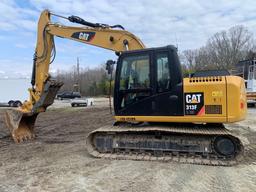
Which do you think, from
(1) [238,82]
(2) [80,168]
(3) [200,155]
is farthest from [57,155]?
(1) [238,82]

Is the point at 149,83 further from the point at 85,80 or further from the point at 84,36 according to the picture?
the point at 85,80

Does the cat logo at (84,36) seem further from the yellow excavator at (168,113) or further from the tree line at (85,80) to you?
the tree line at (85,80)

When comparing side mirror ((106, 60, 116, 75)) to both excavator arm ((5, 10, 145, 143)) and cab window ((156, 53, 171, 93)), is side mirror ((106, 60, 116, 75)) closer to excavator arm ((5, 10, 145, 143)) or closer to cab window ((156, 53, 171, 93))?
cab window ((156, 53, 171, 93))

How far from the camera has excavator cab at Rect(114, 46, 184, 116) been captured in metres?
8.14

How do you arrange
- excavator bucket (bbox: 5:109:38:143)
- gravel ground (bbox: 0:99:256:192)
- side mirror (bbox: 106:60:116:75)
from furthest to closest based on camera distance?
excavator bucket (bbox: 5:109:38:143), side mirror (bbox: 106:60:116:75), gravel ground (bbox: 0:99:256:192)

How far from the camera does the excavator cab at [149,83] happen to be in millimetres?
8141

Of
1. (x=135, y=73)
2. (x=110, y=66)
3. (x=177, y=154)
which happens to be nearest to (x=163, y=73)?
(x=135, y=73)

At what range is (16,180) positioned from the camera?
6645mm

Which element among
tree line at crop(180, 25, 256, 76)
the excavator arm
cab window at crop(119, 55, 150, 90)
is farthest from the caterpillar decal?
tree line at crop(180, 25, 256, 76)

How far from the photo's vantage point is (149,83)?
8352 millimetres

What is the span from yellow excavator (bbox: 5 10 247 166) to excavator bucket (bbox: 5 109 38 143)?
3219 millimetres

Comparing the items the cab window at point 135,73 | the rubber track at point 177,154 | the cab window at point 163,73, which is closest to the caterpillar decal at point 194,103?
the rubber track at point 177,154

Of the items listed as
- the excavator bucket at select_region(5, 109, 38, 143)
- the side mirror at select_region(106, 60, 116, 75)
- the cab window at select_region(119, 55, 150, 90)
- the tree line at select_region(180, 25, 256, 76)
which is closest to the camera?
the cab window at select_region(119, 55, 150, 90)

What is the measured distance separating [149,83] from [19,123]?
4.82 m
